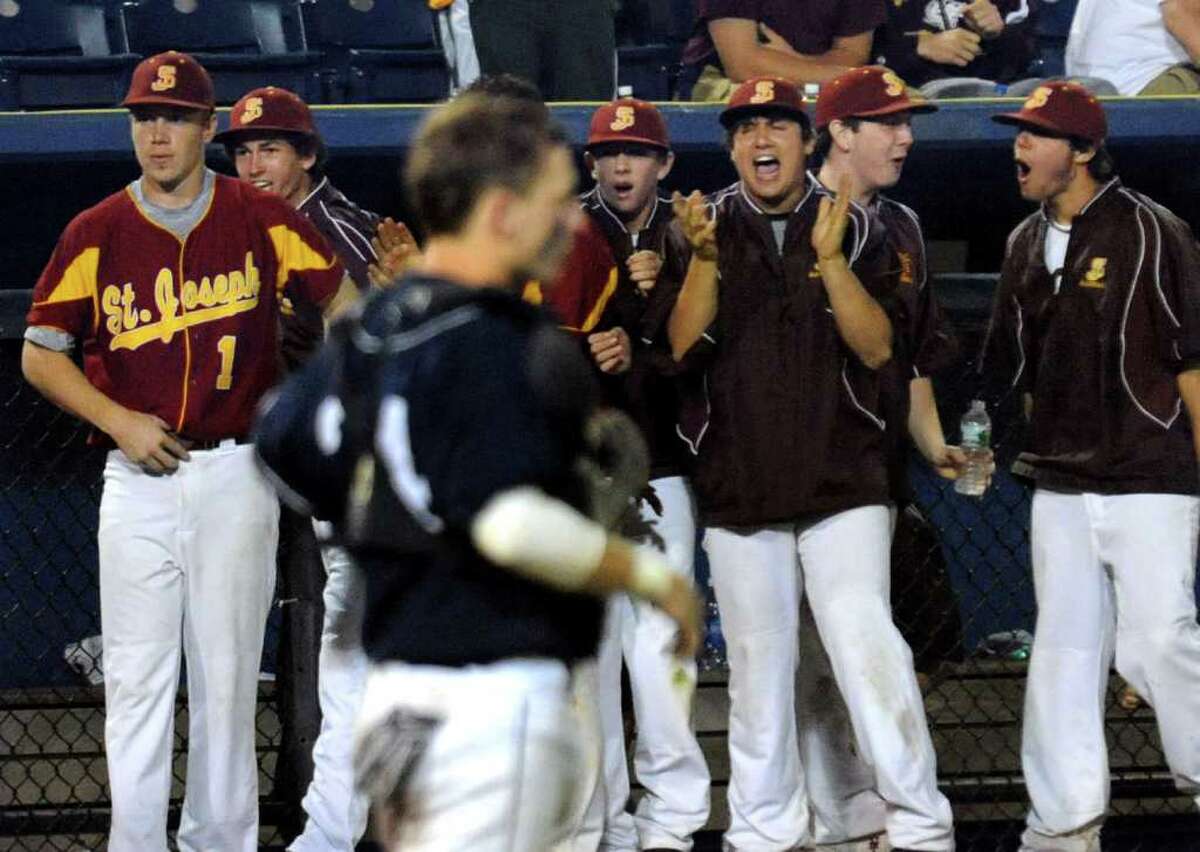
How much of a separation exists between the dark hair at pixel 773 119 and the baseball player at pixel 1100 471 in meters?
0.57

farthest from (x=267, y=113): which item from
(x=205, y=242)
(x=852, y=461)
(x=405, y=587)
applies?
(x=405, y=587)

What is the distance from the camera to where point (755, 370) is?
16.1 ft

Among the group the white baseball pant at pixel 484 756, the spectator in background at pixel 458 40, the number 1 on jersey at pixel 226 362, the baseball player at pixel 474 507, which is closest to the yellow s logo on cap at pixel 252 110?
the number 1 on jersey at pixel 226 362

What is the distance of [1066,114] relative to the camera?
16.8ft

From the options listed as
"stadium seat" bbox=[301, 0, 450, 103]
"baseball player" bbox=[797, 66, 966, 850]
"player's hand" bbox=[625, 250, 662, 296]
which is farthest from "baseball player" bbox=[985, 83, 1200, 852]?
"stadium seat" bbox=[301, 0, 450, 103]

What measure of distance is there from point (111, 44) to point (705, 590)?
122 inches

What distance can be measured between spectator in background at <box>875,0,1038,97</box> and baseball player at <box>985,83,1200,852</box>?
5.86ft

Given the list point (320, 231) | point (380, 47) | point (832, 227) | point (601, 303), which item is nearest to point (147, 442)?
point (320, 231)

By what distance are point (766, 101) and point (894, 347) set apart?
702 millimetres

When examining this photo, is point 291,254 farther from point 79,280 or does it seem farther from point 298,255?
point 79,280

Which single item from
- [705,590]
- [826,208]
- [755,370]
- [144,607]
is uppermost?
[826,208]

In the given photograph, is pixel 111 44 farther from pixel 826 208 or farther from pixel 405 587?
pixel 405 587

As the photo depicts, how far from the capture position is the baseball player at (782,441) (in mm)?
4812

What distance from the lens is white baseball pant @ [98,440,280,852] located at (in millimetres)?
4727
